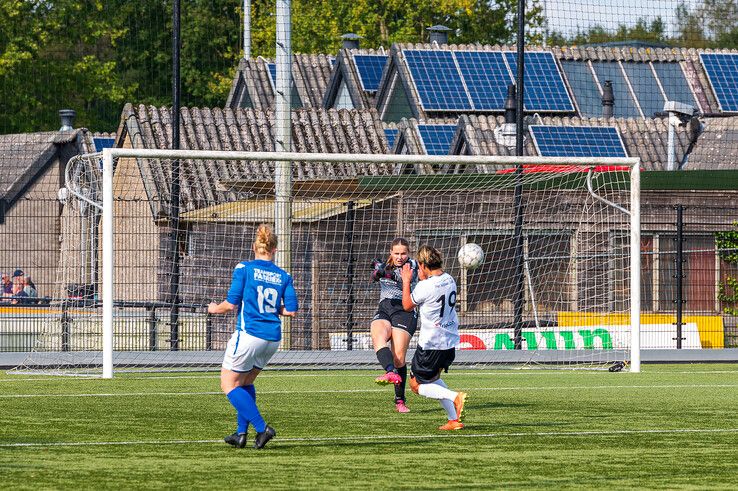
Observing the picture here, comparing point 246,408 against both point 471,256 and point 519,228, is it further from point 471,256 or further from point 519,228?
point 471,256

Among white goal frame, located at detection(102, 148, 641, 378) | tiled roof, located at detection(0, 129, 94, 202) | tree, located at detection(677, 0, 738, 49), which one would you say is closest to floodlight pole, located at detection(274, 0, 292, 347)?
white goal frame, located at detection(102, 148, 641, 378)

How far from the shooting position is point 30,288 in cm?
2383

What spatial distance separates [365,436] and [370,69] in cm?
2955

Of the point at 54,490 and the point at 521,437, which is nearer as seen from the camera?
the point at 54,490

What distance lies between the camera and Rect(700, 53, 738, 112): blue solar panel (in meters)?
36.4

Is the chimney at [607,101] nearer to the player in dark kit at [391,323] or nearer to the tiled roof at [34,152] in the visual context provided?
the tiled roof at [34,152]

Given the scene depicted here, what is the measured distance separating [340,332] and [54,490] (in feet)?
43.7

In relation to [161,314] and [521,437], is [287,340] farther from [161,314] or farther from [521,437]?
[521,437]

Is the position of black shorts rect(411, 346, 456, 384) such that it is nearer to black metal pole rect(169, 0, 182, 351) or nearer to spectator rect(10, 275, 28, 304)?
black metal pole rect(169, 0, 182, 351)

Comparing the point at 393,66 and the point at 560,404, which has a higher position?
the point at 393,66

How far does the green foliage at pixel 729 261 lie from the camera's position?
24125mm

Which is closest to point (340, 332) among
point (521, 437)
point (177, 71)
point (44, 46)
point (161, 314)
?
point (161, 314)

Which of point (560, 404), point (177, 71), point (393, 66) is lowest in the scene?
point (560, 404)

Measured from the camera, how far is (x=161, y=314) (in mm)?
20234
